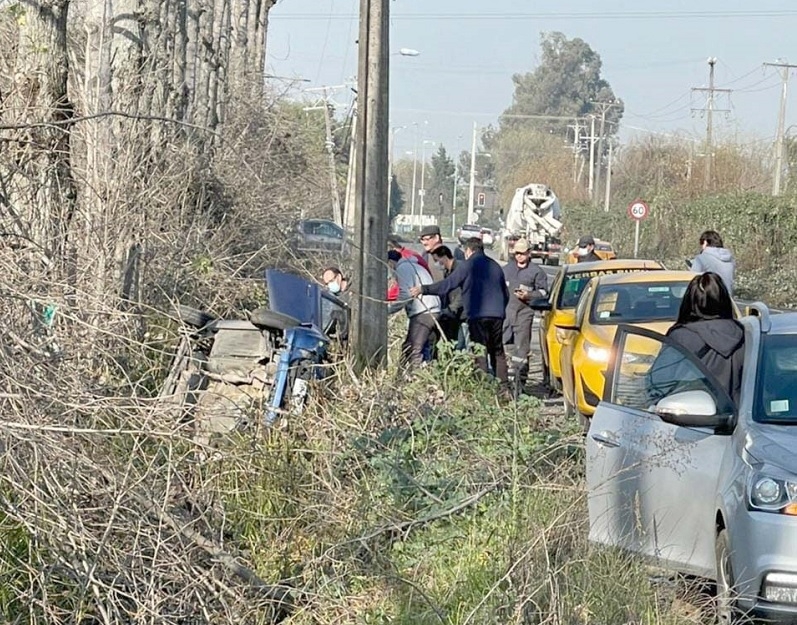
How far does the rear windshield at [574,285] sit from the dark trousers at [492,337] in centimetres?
221

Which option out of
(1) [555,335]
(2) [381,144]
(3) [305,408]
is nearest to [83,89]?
(2) [381,144]

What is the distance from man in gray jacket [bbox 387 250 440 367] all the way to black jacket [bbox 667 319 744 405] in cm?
495

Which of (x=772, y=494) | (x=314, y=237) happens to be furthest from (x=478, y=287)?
(x=314, y=237)

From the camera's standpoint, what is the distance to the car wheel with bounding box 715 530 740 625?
5711mm

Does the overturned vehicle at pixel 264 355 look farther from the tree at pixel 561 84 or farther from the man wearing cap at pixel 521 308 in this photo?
the tree at pixel 561 84

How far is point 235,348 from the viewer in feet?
32.0

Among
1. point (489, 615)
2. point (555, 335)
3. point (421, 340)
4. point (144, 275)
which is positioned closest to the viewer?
point (489, 615)

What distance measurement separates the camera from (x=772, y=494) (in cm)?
565

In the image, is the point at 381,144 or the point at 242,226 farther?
the point at 242,226

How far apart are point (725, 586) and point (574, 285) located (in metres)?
10.1

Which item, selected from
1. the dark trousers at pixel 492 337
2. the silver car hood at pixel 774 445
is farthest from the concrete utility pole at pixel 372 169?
the silver car hood at pixel 774 445

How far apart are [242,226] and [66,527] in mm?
11851

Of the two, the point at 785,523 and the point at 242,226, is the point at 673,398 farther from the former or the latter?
the point at 242,226

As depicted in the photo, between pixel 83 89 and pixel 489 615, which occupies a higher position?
pixel 83 89
